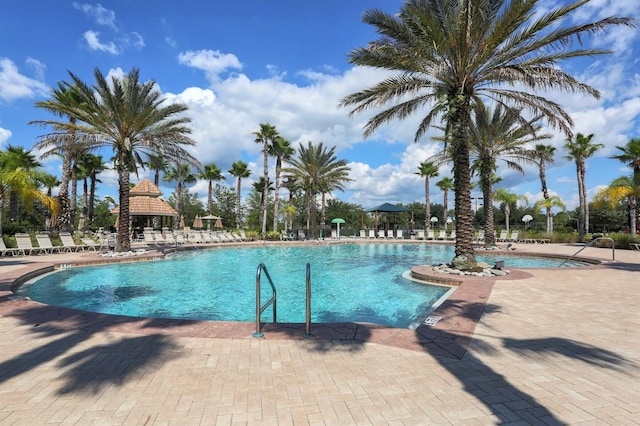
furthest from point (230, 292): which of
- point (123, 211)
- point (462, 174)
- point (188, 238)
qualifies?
point (188, 238)

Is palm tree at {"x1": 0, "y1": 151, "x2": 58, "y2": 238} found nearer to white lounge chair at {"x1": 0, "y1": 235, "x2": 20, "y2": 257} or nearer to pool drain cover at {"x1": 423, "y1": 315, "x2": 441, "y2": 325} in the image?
white lounge chair at {"x1": 0, "y1": 235, "x2": 20, "y2": 257}

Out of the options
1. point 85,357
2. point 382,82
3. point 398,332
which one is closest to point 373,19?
point 382,82

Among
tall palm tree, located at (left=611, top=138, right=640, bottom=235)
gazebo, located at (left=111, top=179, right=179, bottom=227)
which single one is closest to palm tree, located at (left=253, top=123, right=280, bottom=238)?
gazebo, located at (left=111, top=179, right=179, bottom=227)

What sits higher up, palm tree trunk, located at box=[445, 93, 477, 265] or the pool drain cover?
palm tree trunk, located at box=[445, 93, 477, 265]

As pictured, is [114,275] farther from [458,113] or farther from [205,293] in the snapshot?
[458,113]

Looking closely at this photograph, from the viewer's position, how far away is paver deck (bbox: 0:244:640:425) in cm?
277

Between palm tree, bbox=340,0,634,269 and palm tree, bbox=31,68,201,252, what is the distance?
10.1 metres

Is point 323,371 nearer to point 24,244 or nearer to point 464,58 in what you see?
point 464,58

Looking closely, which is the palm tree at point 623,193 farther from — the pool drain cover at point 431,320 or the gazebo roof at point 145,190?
the gazebo roof at point 145,190

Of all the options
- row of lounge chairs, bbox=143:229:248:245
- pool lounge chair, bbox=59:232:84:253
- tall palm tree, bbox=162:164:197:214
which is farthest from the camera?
tall palm tree, bbox=162:164:197:214

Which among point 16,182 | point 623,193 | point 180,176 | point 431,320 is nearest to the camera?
Answer: point 431,320

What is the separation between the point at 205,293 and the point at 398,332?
6.27 m

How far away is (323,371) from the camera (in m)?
3.54

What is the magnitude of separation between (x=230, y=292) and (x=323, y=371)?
6492mm
